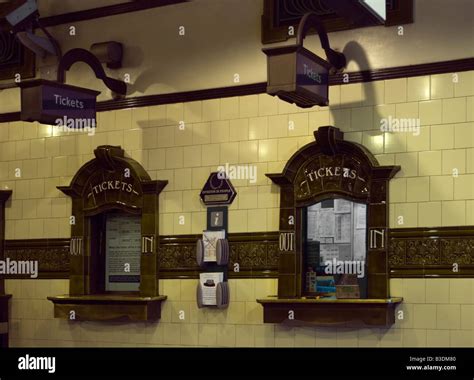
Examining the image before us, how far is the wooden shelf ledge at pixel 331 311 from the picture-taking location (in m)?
7.98

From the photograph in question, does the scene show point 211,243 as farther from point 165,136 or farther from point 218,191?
point 165,136

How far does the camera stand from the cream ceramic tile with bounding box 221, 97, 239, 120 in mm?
9148

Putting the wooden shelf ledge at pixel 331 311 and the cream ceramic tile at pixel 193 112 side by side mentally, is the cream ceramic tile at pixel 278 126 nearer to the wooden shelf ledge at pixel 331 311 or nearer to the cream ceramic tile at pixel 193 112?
the cream ceramic tile at pixel 193 112

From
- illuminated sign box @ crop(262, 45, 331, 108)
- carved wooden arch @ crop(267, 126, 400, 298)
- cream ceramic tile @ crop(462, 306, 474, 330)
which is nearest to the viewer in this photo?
illuminated sign box @ crop(262, 45, 331, 108)

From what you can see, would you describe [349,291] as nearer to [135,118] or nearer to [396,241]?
[396,241]

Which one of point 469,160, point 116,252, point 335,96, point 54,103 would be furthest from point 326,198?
point 54,103

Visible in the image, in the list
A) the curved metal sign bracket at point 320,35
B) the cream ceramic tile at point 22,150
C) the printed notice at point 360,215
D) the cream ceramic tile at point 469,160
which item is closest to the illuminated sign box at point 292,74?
the curved metal sign bracket at point 320,35

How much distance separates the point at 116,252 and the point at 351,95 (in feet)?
10.9

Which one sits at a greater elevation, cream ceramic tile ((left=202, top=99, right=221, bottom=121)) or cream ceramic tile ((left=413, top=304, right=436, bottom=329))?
cream ceramic tile ((left=202, top=99, right=221, bottom=121))

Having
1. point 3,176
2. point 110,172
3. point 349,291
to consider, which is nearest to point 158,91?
point 110,172

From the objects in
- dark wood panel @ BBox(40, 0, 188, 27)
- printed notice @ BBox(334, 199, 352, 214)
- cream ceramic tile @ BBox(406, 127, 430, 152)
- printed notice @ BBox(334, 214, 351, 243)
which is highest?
dark wood panel @ BBox(40, 0, 188, 27)

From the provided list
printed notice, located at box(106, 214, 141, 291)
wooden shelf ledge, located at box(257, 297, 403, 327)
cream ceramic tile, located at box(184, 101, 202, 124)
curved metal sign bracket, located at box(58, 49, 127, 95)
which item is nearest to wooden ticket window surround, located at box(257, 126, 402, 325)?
wooden shelf ledge, located at box(257, 297, 403, 327)

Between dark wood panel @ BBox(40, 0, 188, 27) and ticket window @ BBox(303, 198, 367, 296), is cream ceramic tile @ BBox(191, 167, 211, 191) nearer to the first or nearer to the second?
ticket window @ BBox(303, 198, 367, 296)

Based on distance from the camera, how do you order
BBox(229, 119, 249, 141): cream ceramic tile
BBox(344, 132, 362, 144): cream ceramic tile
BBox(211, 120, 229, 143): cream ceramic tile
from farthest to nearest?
BBox(211, 120, 229, 143): cream ceramic tile, BBox(229, 119, 249, 141): cream ceramic tile, BBox(344, 132, 362, 144): cream ceramic tile
